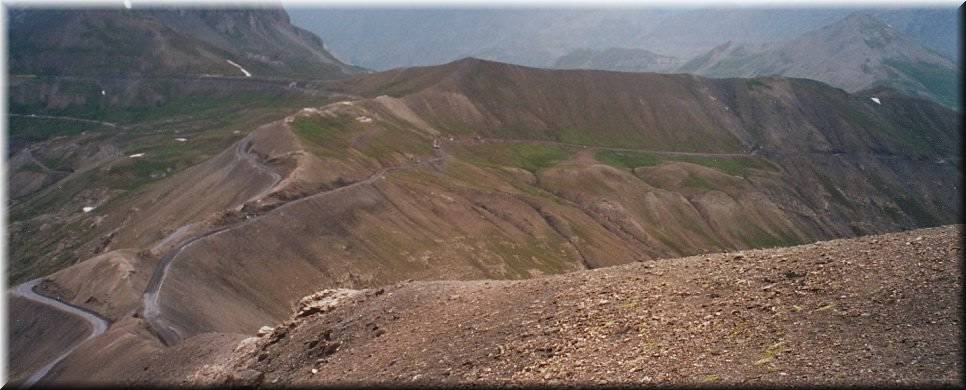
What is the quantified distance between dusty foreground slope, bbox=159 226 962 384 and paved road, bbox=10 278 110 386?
18.1 m

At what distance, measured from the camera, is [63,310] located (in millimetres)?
54969

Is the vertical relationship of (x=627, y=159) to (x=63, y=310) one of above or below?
below

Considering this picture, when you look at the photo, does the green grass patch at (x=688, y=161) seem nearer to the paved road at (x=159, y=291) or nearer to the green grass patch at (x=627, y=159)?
the green grass patch at (x=627, y=159)

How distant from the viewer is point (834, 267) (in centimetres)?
2320

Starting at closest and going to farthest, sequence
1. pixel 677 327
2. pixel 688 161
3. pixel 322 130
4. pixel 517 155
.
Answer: pixel 677 327 < pixel 322 130 < pixel 517 155 < pixel 688 161

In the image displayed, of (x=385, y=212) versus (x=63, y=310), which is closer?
(x=63, y=310)

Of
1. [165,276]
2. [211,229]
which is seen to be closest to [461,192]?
[211,229]

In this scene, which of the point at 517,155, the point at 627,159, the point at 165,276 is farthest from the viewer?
the point at 627,159

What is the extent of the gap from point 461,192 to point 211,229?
4714 centimetres

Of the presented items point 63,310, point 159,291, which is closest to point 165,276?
point 159,291

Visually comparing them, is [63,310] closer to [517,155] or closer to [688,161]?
[517,155]

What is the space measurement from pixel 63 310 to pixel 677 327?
173ft

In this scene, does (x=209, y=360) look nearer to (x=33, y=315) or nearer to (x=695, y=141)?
(x=33, y=315)

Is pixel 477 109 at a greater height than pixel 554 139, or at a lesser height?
greater
